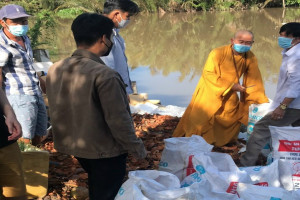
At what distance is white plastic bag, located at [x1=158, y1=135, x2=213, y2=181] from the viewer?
10.2ft

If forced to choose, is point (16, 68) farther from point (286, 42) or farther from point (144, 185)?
point (286, 42)

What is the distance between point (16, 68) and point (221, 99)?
247 centimetres

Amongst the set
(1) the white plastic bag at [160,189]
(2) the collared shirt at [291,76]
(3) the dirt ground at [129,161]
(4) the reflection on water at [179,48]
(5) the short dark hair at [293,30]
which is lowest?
(4) the reflection on water at [179,48]

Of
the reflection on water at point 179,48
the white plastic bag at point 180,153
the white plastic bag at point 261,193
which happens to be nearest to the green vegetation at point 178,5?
the reflection on water at point 179,48

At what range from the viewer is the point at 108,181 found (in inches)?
90.8

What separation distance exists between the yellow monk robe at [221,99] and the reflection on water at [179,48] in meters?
2.31

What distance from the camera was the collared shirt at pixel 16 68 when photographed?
3465 millimetres

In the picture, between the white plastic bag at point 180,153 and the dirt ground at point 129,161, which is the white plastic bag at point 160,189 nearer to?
the white plastic bag at point 180,153

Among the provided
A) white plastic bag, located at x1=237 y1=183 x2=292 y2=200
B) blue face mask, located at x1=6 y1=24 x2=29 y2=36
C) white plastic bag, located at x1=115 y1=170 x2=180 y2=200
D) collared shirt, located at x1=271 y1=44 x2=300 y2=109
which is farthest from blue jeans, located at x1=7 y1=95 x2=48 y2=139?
collared shirt, located at x1=271 y1=44 x2=300 y2=109

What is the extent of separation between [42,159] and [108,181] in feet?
2.95

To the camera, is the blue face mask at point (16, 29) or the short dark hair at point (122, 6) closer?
the short dark hair at point (122, 6)

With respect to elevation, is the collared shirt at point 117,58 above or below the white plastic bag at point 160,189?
above

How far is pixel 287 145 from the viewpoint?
10.4ft

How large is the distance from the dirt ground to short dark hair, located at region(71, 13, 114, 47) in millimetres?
1537
